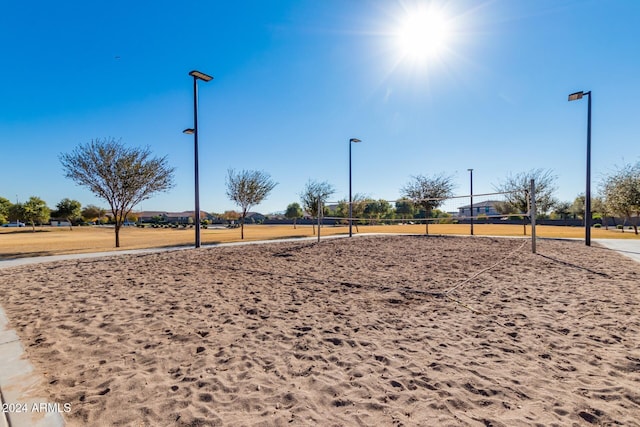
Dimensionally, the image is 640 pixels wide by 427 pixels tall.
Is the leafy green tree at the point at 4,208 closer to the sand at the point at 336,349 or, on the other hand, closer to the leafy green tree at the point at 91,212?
the leafy green tree at the point at 91,212

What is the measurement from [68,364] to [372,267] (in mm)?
6835

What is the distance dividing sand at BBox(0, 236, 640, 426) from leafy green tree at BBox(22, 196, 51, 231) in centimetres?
5301

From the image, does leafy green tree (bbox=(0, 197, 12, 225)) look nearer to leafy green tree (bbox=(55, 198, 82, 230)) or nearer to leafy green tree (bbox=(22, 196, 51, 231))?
leafy green tree (bbox=(22, 196, 51, 231))

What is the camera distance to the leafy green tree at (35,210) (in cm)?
4466

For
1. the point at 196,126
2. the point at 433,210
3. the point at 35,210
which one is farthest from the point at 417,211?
the point at 35,210

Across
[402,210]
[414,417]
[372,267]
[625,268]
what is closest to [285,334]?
[414,417]

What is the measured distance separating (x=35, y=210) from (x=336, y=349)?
199ft

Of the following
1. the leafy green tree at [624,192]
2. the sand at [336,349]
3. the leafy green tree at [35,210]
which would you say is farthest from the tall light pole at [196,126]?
the leafy green tree at [35,210]

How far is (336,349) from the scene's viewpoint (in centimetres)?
332

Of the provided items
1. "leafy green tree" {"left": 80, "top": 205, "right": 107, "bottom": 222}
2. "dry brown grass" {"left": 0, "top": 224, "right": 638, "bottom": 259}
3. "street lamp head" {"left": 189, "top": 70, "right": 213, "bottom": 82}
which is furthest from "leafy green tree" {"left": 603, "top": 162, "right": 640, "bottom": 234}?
"leafy green tree" {"left": 80, "top": 205, "right": 107, "bottom": 222}

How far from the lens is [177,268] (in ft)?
27.5

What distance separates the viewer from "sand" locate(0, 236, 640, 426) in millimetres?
2266

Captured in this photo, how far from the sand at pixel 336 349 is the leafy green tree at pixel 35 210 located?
5301 centimetres

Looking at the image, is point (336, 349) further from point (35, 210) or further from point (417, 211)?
point (35, 210)
